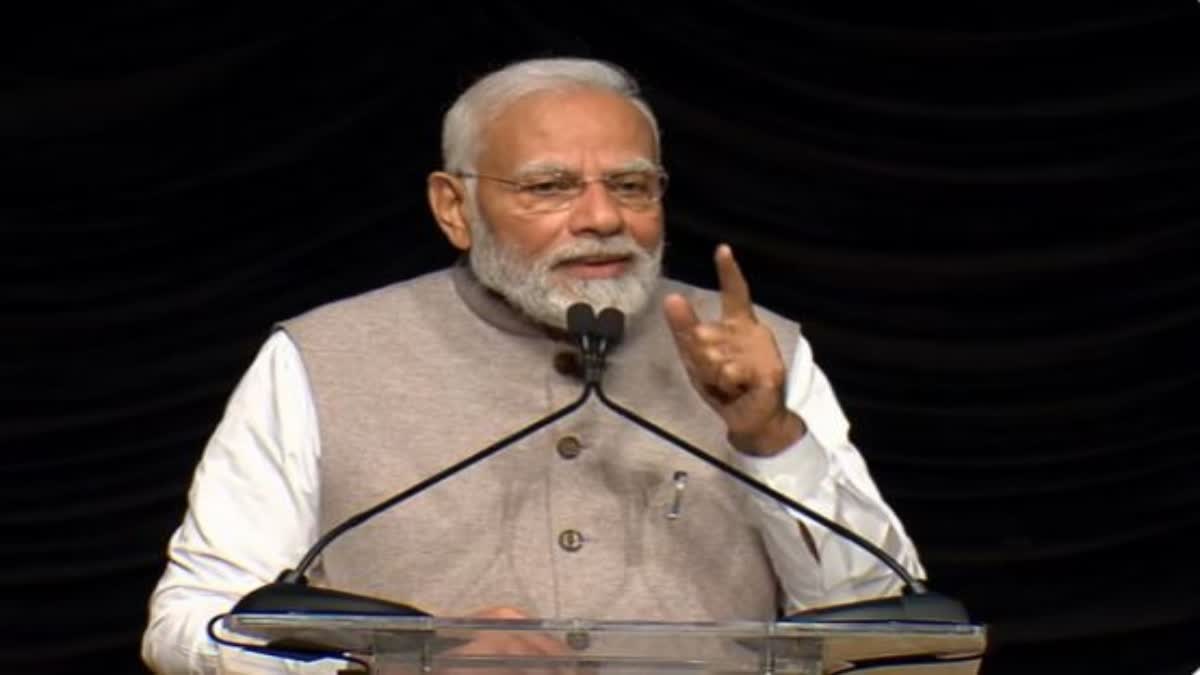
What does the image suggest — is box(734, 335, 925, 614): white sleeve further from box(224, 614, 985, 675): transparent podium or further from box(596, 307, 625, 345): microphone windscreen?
box(224, 614, 985, 675): transparent podium

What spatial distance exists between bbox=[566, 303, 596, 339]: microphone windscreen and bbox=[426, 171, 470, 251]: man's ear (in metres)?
0.52

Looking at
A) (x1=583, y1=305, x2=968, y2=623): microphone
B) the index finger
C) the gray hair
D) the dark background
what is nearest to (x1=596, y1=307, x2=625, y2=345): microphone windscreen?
(x1=583, y1=305, x2=968, y2=623): microphone

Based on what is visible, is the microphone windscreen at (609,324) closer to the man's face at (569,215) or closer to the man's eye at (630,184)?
the man's face at (569,215)

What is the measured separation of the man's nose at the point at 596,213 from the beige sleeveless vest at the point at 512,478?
22 cm

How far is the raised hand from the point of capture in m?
3.07

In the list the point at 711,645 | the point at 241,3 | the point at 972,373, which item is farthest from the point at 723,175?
the point at 711,645

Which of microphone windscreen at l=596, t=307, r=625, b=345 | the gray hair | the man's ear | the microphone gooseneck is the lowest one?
the microphone gooseneck

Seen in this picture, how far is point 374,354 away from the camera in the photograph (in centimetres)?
347

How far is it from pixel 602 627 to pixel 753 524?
844 millimetres

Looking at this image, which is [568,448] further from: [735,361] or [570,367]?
[735,361]

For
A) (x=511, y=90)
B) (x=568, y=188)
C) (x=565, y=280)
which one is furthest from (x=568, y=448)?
(x=511, y=90)

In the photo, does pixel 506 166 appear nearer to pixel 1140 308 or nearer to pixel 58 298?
pixel 58 298

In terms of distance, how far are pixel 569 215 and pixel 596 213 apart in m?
0.04

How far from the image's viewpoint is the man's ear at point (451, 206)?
3520 millimetres
